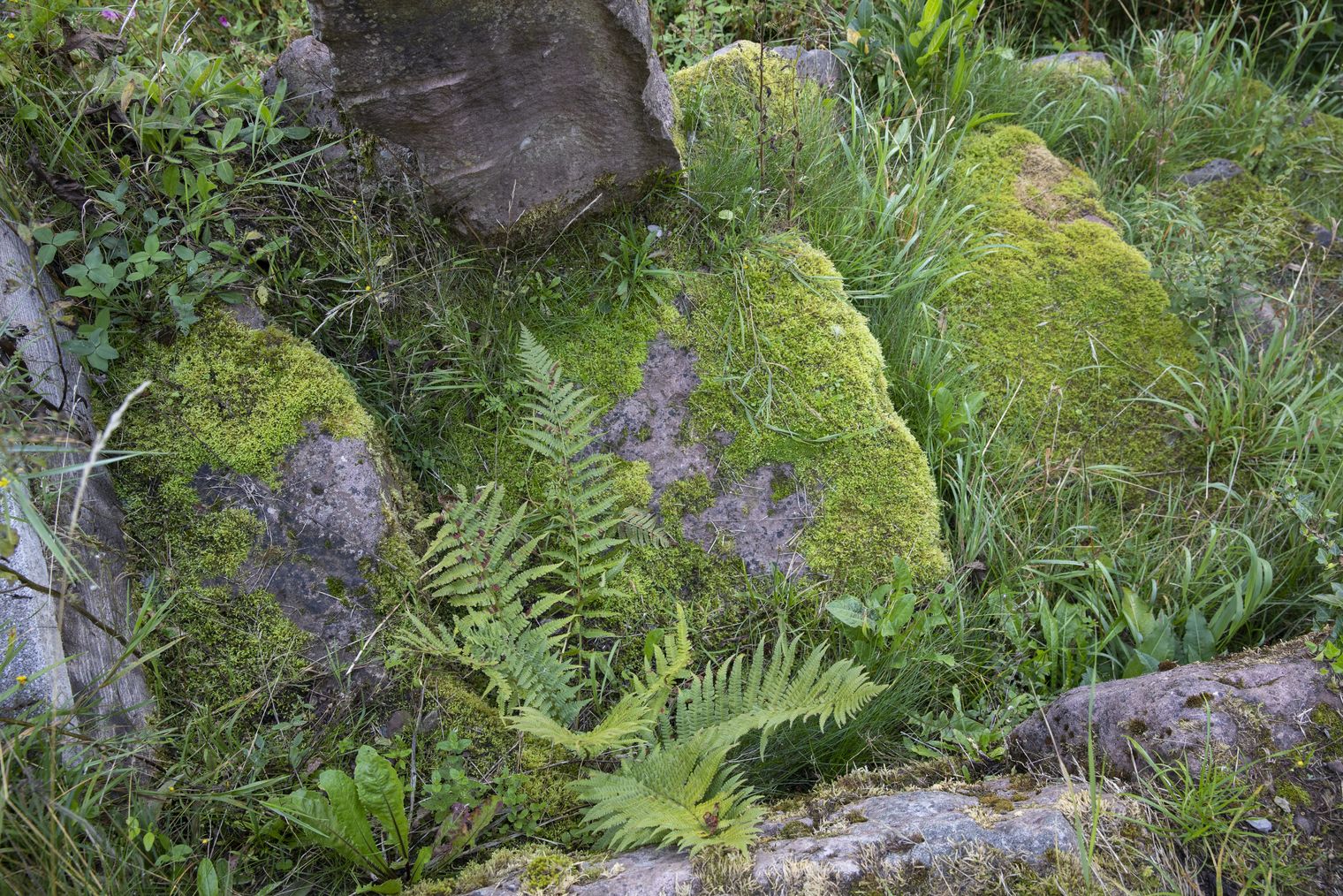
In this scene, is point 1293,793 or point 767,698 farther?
point 767,698

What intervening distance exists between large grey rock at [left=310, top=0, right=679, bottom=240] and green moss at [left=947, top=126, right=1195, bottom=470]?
164cm

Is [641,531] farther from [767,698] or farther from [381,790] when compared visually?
[381,790]

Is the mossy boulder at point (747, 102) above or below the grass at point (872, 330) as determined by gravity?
above

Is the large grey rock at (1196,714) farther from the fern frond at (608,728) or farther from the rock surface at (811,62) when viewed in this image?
the rock surface at (811,62)

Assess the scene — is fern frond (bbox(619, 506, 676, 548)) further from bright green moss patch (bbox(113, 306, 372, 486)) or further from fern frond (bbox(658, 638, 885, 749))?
bright green moss patch (bbox(113, 306, 372, 486))

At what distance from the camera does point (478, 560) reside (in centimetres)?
271

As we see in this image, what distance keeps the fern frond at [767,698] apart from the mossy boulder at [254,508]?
1026mm

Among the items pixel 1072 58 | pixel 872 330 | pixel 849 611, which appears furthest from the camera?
pixel 1072 58

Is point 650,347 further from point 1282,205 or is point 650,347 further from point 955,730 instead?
point 1282,205

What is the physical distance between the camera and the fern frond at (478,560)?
2637 mm

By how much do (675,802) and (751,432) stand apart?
1454 mm

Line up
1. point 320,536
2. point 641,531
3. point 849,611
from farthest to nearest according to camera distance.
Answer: point 641,531 → point 849,611 → point 320,536

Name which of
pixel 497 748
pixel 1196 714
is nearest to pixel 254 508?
pixel 497 748

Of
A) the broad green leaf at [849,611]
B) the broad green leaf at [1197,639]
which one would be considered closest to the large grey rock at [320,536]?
the broad green leaf at [849,611]
